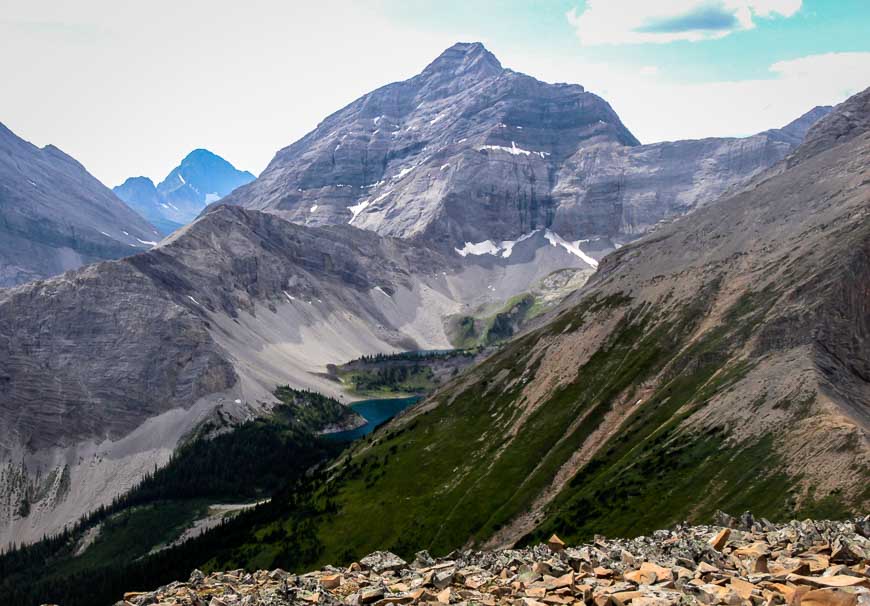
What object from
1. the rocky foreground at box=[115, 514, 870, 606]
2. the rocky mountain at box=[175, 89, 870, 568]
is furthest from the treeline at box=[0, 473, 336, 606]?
the rocky foreground at box=[115, 514, 870, 606]

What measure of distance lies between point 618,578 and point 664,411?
87.1m

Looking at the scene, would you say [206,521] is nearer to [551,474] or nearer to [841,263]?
[551,474]

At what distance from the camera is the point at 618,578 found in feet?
116

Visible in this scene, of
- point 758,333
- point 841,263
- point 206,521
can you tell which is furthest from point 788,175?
point 206,521

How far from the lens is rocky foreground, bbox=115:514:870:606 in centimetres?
2980

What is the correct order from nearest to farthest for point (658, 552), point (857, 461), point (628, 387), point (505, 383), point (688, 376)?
point (658, 552) < point (857, 461) < point (688, 376) < point (628, 387) < point (505, 383)

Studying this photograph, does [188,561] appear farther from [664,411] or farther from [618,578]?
[618,578]

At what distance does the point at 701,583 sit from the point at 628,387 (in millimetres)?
102928

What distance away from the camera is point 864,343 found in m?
108

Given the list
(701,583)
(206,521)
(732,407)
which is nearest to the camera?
(701,583)

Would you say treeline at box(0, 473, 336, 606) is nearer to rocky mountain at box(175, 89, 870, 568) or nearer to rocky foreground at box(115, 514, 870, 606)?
rocky mountain at box(175, 89, 870, 568)

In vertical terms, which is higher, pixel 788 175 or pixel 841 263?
pixel 788 175

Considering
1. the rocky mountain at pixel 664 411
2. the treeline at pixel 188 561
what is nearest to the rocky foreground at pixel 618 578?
the rocky mountain at pixel 664 411

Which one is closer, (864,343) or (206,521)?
(864,343)
